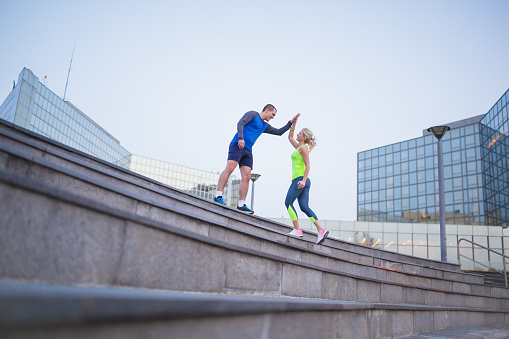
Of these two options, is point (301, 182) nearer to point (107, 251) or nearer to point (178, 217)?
point (178, 217)

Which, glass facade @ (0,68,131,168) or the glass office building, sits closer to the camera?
the glass office building

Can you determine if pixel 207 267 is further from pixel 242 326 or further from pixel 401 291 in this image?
pixel 401 291

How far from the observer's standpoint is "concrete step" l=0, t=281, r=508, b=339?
4.90ft

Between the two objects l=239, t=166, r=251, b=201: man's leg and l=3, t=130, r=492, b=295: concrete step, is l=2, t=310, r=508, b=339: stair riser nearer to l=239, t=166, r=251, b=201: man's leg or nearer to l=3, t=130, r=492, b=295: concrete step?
l=3, t=130, r=492, b=295: concrete step

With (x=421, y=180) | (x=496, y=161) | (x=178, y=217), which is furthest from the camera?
(x=421, y=180)

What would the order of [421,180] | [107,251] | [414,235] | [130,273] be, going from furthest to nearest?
1. [421,180]
2. [414,235]
3. [130,273]
4. [107,251]

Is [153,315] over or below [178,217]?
below

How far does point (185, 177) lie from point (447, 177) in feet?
221

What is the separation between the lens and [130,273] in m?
2.50

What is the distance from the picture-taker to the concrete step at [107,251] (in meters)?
2.02

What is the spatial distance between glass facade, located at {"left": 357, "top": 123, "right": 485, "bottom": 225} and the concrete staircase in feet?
189

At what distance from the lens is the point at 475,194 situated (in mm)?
54312

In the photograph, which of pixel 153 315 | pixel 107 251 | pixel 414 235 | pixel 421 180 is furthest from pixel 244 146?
pixel 421 180

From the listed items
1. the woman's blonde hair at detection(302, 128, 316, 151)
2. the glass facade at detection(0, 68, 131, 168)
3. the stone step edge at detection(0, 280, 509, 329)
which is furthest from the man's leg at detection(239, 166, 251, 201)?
the glass facade at detection(0, 68, 131, 168)
